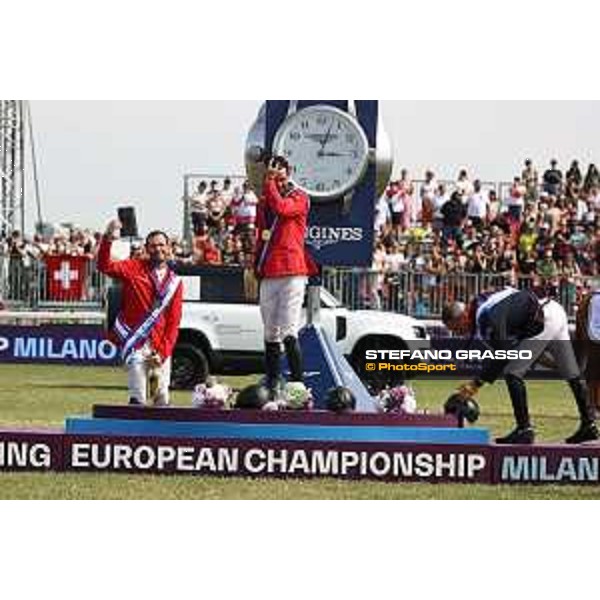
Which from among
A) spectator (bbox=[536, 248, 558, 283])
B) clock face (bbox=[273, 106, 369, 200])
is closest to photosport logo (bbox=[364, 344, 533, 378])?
spectator (bbox=[536, 248, 558, 283])

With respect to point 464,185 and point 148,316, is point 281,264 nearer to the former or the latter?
point 148,316

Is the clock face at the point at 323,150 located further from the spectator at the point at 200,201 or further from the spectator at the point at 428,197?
the spectator at the point at 428,197

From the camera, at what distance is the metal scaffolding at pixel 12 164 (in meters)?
13.3

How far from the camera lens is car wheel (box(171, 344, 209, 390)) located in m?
17.1

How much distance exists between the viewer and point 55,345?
17.1 m

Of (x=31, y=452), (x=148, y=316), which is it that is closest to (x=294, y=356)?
(x=148, y=316)

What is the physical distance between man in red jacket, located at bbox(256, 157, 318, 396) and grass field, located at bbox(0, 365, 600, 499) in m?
1.14

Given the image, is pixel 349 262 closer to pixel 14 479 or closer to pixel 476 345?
pixel 476 345

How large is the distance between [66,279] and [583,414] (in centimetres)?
633

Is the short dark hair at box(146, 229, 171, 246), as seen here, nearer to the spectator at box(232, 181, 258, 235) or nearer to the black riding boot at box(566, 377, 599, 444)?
the spectator at box(232, 181, 258, 235)

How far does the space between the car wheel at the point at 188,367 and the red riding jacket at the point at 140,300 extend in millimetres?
3617

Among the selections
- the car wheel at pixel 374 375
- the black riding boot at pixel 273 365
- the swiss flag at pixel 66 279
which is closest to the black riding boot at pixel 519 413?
the car wheel at pixel 374 375

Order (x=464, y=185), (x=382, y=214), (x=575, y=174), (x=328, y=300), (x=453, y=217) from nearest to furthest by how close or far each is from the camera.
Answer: (x=382, y=214) < (x=464, y=185) < (x=575, y=174) < (x=328, y=300) < (x=453, y=217)
